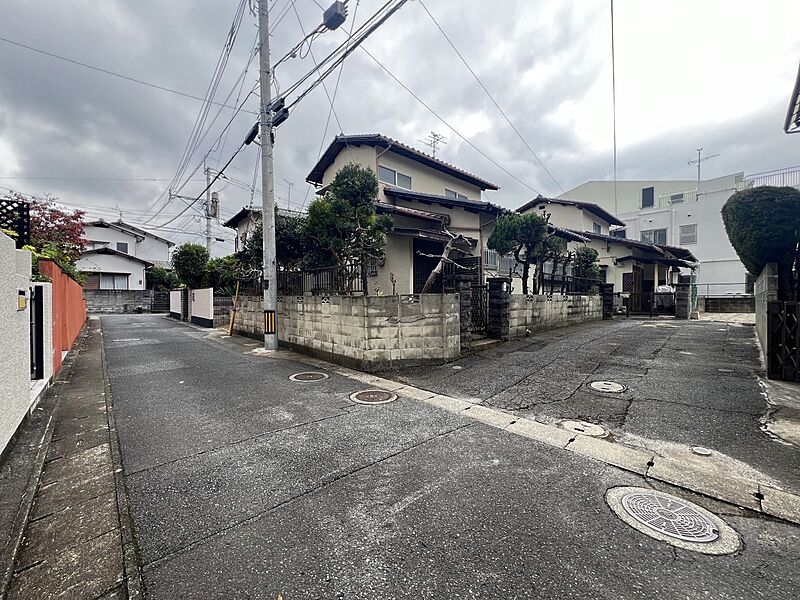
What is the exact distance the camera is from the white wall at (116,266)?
26.8m

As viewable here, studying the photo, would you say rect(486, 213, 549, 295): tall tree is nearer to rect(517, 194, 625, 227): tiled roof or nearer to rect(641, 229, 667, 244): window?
rect(517, 194, 625, 227): tiled roof

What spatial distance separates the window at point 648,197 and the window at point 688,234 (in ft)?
19.2

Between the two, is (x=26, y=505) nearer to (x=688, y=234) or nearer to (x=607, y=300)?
(x=607, y=300)

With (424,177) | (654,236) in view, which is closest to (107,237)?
(424,177)

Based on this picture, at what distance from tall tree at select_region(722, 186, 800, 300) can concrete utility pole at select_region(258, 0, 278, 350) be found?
980cm

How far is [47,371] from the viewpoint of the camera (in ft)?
17.4

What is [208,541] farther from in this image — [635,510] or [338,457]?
[635,510]

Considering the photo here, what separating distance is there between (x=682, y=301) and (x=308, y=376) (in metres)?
17.2

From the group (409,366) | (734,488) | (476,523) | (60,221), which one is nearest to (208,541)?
(476,523)

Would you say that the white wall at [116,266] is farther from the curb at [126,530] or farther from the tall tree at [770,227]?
the tall tree at [770,227]

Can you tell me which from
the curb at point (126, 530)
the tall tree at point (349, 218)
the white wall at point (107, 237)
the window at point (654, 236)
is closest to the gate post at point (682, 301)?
the window at point (654, 236)

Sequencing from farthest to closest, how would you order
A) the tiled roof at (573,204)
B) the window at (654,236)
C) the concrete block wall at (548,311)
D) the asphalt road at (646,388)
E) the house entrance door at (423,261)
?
the window at (654,236), the tiled roof at (573,204), the house entrance door at (423,261), the concrete block wall at (548,311), the asphalt road at (646,388)

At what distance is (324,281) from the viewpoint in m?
8.31

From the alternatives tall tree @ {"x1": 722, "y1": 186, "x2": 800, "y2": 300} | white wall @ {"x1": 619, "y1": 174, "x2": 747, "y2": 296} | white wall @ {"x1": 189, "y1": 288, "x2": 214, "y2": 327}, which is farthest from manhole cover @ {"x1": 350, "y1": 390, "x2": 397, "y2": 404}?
white wall @ {"x1": 619, "y1": 174, "x2": 747, "y2": 296}
